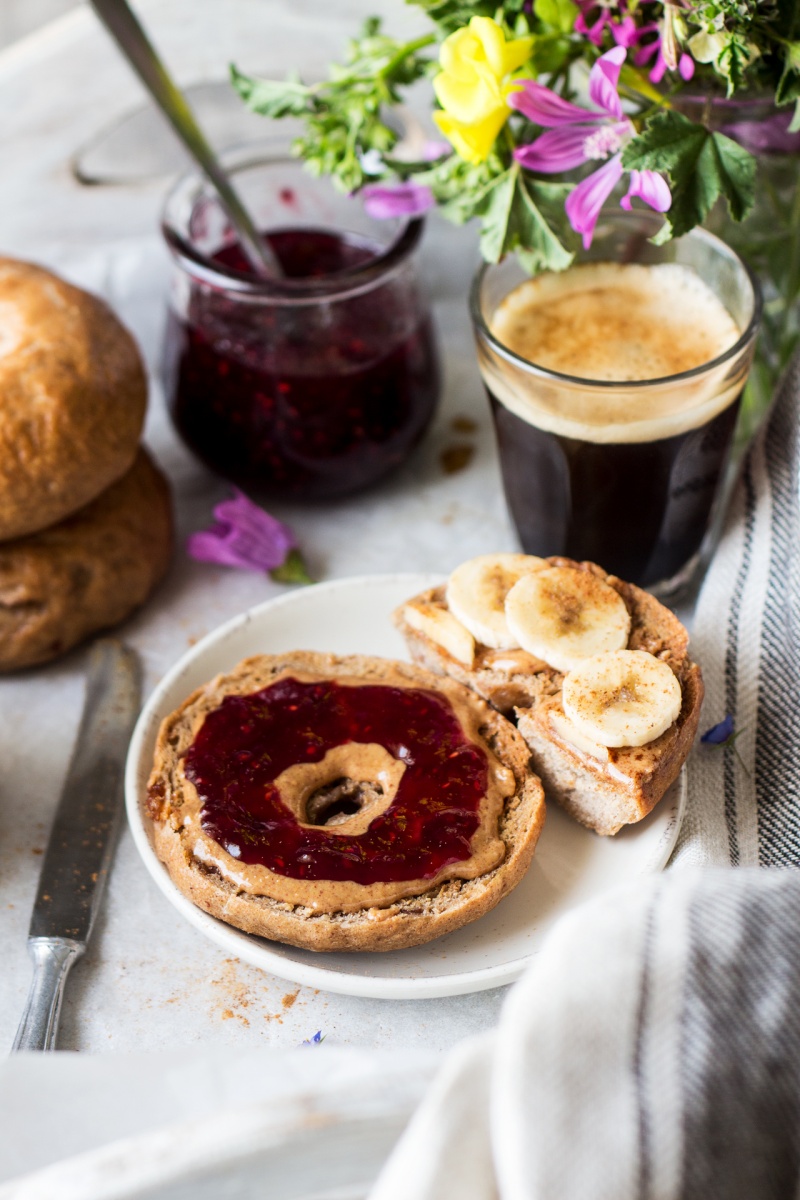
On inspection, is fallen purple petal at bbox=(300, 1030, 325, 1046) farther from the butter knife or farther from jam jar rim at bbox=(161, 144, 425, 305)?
jam jar rim at bbox=(161, 144, 425, 305)

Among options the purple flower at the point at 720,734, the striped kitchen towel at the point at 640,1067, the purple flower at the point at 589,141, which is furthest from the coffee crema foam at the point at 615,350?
the striped kitchen towel at the point at 640,1067

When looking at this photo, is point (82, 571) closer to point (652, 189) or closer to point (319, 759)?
point (319, 759)

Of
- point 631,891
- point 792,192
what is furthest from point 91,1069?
point 792,192

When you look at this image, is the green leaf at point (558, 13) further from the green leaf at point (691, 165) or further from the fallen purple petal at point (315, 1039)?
the fallen purple petal at point (315, 1039)

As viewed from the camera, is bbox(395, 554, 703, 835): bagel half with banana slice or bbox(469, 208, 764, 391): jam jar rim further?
bbox(469, 208, 764, 391): jam jar rim

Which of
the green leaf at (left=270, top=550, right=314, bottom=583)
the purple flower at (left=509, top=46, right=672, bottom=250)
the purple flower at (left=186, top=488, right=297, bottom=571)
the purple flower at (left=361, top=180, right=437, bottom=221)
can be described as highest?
the purple flower at (left=509, top=46, right=672, bottom=250)

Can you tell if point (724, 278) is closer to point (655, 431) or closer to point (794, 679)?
point (655, 431)

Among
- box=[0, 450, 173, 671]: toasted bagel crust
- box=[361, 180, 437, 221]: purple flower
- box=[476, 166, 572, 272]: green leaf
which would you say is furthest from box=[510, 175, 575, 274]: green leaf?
box=[0, 450, 173, 671]: toasted bagel crust
